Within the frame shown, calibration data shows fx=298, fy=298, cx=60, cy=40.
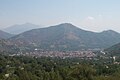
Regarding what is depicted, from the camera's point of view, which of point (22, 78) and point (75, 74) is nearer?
point (75, 74)

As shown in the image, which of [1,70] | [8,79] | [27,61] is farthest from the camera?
[27,61]

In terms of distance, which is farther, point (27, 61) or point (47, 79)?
point (27, 61)

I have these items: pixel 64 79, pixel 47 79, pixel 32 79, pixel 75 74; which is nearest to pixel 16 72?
pixel 32 79

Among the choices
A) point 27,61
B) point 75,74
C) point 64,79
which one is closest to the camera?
point 75,74

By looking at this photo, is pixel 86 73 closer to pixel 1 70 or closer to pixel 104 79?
pixel 104 79

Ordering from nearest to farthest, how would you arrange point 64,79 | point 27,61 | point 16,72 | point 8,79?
point 64,79
point 8,79
point 16,72
point 27,61

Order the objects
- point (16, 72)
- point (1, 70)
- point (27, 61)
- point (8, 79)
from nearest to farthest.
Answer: point (8, 79)
point (16, 72)
point (1, 70)
point (27, 61)

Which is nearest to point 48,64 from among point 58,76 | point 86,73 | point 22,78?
point 22,78

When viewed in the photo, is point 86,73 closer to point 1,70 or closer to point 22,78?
point 22,78
